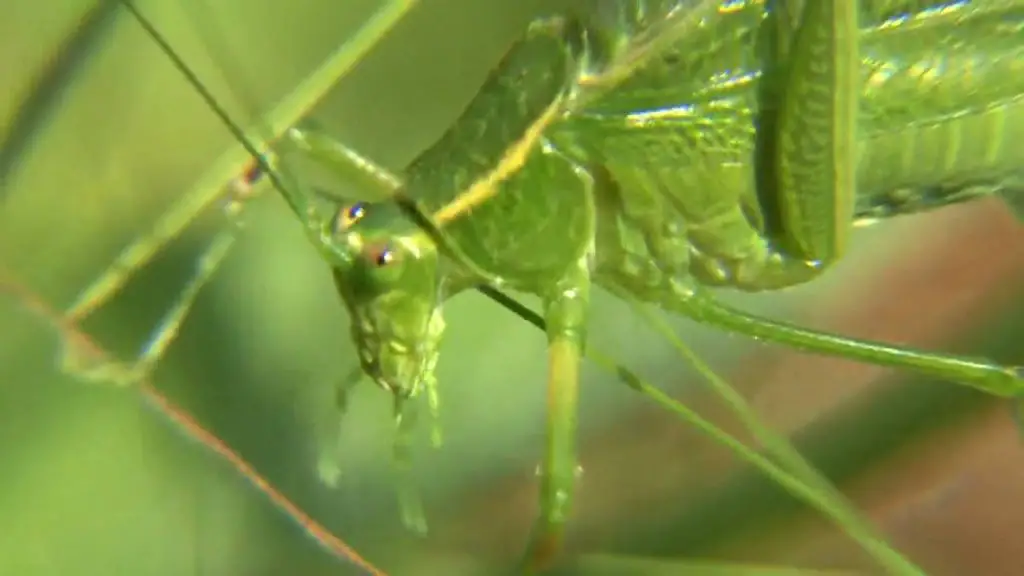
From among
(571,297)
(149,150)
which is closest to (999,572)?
(571,297)

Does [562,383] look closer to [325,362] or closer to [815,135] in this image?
[815,135]

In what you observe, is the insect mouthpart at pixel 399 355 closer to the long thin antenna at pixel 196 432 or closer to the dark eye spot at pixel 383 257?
the dark eye spot at pixel 383 257

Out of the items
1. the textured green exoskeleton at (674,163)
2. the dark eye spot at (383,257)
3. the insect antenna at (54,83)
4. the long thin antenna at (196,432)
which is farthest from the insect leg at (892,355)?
the insect antenna at (54,83)

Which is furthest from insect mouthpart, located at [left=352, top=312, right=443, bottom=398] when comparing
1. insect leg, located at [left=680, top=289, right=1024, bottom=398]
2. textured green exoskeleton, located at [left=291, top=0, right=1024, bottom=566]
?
insect leg, located at [left=680, top=289, right=1024, bottom=398]

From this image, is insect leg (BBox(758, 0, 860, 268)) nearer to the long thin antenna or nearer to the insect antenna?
the long thin antenna

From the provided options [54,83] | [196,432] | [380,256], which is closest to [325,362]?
[196,432]
